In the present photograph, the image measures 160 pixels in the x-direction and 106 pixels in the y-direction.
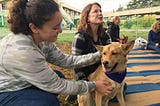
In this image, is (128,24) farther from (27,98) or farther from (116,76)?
(27,98)

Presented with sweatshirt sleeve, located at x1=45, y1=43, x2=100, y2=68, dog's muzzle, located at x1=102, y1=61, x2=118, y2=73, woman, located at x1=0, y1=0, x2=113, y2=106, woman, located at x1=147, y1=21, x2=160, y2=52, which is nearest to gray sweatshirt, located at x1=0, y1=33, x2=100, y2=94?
woman, located at x1=0, y1=0, x2=113, y2=106

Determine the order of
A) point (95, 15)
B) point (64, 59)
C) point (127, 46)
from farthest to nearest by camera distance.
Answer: point (95, 15), point (127, 46), point (64, 59)

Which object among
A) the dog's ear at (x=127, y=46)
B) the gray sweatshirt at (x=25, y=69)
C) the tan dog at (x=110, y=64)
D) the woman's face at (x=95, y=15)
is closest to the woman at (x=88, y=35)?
the woman's face at (x=95, y=15)

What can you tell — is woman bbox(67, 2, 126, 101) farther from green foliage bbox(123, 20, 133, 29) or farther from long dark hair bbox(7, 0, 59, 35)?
green foliage bbox(123, 20, 133, 29)

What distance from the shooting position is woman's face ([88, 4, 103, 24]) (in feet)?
9.87

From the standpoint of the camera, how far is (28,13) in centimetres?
170

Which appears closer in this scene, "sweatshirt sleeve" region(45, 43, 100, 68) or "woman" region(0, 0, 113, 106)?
"woman" region(0, 0, 113, 106)

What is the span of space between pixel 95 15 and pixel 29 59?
150 cm

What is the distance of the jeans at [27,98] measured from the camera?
70.4 inches

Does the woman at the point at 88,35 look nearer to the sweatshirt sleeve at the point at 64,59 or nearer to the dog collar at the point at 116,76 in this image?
→ the dog collar at the point at 116,76

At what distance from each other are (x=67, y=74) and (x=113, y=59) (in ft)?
8.56

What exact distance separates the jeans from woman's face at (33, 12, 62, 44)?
15.4 inches

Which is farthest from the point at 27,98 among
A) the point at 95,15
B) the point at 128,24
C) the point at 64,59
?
the point at 128,24

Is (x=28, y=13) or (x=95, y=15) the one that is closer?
(x=28, y=13)
